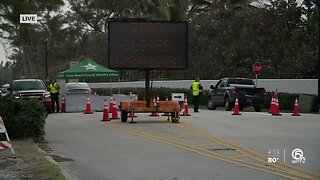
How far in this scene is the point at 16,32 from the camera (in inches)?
607

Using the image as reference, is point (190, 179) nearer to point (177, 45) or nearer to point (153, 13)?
point (177, 45)

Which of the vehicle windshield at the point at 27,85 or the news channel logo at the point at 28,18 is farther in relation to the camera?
the vehicle windshield at the point at 27,85

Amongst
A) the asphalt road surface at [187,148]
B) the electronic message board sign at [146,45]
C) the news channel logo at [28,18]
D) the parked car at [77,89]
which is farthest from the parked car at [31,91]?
the news channel logo at [28,18]

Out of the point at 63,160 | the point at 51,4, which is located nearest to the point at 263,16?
the point at 51,4

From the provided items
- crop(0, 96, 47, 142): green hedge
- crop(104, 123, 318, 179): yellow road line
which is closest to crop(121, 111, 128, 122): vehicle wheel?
crop(104, 123, 318, 179): yellow road line

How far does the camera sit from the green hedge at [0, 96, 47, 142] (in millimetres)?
14938

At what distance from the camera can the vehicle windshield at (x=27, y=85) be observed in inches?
1139

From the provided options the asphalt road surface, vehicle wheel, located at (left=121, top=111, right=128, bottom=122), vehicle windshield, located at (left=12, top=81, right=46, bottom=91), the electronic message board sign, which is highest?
the electronic message board sign

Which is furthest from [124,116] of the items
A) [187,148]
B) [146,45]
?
[187,148]

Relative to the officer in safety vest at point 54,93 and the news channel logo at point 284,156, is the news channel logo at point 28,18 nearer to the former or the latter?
the news channel logo at point 284,156

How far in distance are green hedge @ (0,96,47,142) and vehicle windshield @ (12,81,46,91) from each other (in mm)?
13901

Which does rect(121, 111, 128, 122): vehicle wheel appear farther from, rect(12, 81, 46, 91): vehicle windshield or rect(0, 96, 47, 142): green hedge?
rect(12, 81, 46, 91): vehicle windshield

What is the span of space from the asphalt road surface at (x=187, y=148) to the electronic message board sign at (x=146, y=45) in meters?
2.14

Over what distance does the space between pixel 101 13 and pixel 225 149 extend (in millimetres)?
64253
